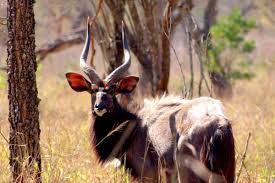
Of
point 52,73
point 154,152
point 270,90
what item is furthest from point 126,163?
point 52,73

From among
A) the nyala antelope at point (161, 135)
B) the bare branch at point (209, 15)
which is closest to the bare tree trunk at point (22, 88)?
the nyala antelope at point (161, 135)

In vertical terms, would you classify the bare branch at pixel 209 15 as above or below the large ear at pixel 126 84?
above

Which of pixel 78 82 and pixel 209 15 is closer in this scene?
pixel 78 82

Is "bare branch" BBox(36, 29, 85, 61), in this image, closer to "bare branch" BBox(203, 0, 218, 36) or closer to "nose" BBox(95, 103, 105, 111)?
"bare branch" BBox(203, 0, 218, 36)

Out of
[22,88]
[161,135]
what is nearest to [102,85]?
[161,135]

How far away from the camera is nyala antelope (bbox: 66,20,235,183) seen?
18.9ft

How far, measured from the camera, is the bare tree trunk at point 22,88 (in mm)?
6004

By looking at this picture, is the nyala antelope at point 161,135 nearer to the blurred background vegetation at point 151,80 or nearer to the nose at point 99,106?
the nose at point 99,106

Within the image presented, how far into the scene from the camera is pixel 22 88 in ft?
19.8

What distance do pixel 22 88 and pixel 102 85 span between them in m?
1.44

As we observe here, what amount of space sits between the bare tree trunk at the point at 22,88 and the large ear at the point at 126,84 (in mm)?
1541

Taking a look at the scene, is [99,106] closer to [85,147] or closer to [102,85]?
[102,85]

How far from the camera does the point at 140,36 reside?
11.6 metres

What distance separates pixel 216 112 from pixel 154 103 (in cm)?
149
